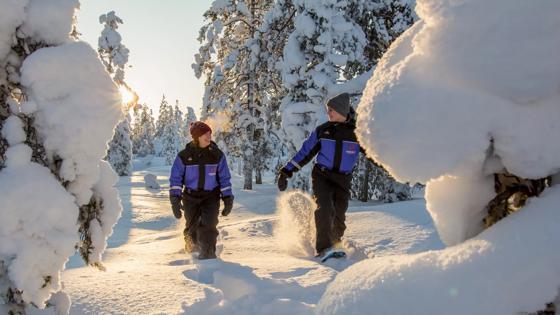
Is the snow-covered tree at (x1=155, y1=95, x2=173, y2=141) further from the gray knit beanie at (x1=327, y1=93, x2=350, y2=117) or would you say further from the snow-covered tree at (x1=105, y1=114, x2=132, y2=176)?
the gray knit beanie at (x1=327, y1=93, x2=350, y2=117)

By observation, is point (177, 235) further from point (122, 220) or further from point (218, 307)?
point (218, 307)

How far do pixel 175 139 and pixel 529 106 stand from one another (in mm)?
86023

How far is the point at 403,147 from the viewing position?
4.75 feet

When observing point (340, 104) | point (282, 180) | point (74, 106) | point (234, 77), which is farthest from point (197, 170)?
point (234, 77)

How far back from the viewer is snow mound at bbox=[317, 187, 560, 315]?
132cm

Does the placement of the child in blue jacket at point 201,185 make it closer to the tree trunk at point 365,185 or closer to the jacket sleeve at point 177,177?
the jacket sleeve at point 177,177

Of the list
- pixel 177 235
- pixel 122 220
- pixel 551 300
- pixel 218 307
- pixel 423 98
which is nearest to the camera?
pixel 551 300

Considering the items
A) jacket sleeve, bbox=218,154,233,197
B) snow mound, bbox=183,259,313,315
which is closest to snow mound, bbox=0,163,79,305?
snow mound, bbox=183,259,313,315

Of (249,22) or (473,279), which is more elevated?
(249,22)

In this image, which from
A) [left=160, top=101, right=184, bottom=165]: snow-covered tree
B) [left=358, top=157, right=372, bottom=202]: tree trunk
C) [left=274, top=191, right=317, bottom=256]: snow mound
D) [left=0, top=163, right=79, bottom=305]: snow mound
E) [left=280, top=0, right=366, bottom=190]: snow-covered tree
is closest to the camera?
[left=0, top=163, right=79, bottom=305]: snow mound

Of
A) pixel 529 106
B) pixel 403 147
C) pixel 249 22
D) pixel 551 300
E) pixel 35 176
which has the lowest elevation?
pixel 551 300

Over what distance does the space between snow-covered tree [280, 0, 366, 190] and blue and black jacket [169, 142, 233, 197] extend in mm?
6136

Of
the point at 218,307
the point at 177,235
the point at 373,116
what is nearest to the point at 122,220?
the point at 177,235

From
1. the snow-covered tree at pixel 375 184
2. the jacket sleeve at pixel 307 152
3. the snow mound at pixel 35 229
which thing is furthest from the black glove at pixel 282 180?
the snow-covered tree at pixel 375 184
